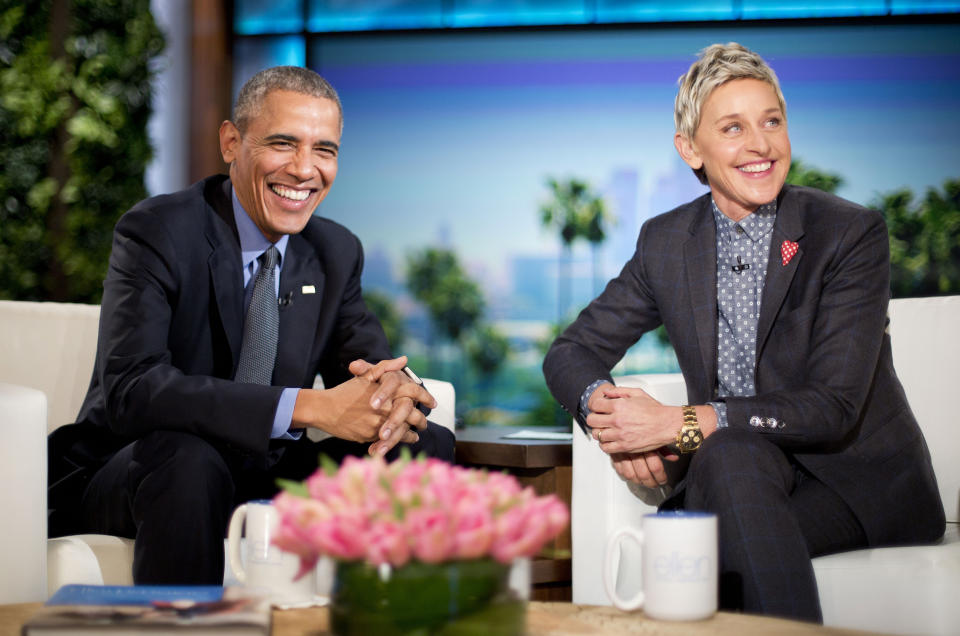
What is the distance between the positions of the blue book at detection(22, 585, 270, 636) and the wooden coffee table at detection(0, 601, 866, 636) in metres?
0.06

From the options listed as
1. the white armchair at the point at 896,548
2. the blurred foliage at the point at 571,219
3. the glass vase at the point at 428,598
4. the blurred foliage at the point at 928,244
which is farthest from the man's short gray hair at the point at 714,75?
the blurred foliage at the point at 928,244

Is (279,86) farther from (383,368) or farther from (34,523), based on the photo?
(34,523)

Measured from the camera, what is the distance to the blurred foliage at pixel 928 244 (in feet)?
24.4

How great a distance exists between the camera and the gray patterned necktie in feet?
6.90

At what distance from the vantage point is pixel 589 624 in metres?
1.09

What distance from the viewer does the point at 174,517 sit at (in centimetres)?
165

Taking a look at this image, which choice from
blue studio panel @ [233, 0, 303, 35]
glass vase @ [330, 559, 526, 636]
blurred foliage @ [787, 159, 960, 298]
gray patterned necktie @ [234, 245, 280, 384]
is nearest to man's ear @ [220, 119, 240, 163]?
gray patterned necktie @ [234, 245, 280, 384]

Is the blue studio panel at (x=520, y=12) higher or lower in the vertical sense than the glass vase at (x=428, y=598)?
higher

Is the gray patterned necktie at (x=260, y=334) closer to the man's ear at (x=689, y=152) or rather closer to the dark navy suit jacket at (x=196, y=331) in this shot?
the dark navy suit jacket at (x=196, y=331)

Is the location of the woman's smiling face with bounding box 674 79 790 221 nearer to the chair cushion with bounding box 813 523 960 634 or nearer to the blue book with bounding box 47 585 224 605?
the chair cushion with bounding box 813 523 960 634

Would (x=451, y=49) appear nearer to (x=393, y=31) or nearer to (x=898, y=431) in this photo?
(x=393, y=31)

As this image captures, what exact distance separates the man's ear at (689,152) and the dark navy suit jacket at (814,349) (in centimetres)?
10

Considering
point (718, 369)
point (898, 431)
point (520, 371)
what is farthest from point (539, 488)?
point (520, 371)

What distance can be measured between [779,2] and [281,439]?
651 centimetres
